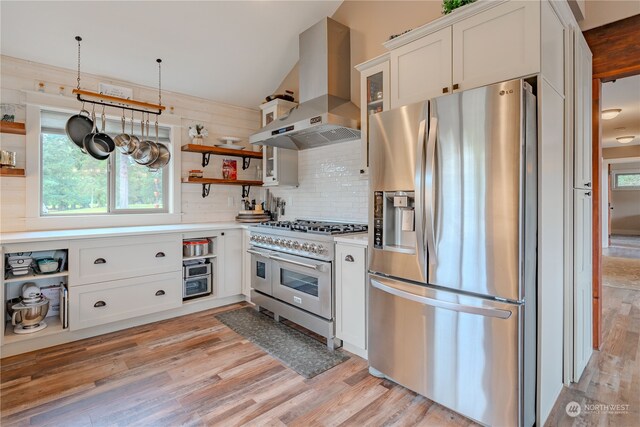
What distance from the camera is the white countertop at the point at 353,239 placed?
2.37 metres

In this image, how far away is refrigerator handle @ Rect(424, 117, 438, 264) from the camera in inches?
70.7

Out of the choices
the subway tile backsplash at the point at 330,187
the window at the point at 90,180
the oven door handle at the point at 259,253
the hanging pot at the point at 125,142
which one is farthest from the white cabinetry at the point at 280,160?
the hanging pot at the point at 125,142

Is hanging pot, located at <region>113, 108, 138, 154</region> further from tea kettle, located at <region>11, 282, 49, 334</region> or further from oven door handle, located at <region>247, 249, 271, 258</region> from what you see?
oven door handle, located at <region>247, 249, 271, 258</region>

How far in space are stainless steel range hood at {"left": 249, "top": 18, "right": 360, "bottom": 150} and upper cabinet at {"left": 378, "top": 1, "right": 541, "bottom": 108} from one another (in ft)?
2.77

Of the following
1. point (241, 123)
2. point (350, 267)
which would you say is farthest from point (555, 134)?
point (241, 123)

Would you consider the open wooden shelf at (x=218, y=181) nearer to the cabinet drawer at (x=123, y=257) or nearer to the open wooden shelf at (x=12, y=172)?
the cabinet drawer at (x=123, y=257)

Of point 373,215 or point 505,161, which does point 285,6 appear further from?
point 505,161

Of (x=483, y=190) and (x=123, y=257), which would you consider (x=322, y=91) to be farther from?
(x=123, y=257)

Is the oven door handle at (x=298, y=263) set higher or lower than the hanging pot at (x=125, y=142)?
lower

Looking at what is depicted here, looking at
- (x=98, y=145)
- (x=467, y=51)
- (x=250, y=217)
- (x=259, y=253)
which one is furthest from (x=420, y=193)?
(x=98, y=145)

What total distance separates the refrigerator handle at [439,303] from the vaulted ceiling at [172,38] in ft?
9.35

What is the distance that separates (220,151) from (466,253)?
318 cm

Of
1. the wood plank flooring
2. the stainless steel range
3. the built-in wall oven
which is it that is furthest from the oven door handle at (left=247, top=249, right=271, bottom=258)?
the wood plank flooring

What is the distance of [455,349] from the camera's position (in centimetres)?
174
